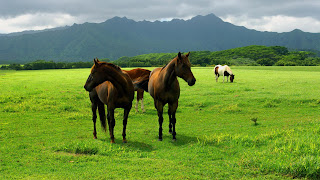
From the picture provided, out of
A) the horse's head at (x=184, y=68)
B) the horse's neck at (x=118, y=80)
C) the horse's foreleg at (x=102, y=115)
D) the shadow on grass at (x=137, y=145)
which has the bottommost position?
the shadow on grass at (x=137, y=145)

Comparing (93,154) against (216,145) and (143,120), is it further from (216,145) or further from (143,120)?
(143,120)

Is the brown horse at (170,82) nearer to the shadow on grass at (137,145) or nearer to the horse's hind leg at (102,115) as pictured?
the shadow on grass at (137,145)

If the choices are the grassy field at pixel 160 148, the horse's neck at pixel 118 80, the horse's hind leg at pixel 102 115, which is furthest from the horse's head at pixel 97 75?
the grassy field at pixel 160 148

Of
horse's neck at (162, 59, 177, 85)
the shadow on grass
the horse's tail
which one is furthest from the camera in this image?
the horse's tail

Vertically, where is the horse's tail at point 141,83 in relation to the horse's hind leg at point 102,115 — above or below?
above

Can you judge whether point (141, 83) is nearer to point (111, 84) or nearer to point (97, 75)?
point (111, 84)

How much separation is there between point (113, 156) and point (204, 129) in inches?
195

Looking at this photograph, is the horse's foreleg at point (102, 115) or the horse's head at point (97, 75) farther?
the horse's foreleg at point (102, 115)

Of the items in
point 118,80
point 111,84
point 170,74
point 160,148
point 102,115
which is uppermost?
point 170,74

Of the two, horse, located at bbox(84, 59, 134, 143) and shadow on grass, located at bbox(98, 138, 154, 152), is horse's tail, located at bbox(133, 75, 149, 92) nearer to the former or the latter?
horse, located at bbox(84, 59, 134, 143)

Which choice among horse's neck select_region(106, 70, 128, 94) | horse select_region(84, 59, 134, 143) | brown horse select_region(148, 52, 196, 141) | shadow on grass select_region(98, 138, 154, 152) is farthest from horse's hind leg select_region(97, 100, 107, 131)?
brown horse select_region(148, 52, 196, 141)

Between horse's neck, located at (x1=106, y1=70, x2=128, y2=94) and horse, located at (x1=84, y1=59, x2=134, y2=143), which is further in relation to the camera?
horse's neck, located at (x1=106, y1=70, x2=128, y2=94)

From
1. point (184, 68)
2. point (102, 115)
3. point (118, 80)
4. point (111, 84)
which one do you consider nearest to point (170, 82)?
point (184, 68)

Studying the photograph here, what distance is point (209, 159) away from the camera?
693cm
